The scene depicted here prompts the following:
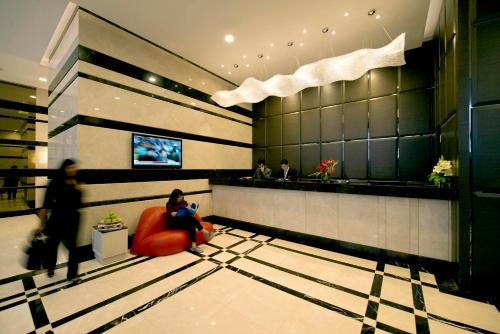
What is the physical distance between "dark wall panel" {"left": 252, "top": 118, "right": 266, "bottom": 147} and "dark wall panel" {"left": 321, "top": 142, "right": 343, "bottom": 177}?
7.20ft

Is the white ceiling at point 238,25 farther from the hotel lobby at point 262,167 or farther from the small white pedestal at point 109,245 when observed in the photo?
the small white pedestal at point 109,245

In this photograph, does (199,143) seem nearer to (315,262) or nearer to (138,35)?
(138,35)

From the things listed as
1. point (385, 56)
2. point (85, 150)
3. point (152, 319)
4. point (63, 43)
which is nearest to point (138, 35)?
point (63, 43)

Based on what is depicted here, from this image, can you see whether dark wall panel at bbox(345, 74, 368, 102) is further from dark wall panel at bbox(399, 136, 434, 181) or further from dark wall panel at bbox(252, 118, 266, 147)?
Answer: dark wall panel at bbox(252, 118, 266, 147)

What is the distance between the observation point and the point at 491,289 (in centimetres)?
238

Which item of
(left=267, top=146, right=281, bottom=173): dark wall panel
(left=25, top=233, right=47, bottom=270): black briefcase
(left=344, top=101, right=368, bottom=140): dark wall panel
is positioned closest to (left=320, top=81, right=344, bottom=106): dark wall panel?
(left=344, top=101, right=368, bottom=140): dark wall panel

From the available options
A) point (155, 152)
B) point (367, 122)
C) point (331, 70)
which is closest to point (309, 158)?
point (367, 122)

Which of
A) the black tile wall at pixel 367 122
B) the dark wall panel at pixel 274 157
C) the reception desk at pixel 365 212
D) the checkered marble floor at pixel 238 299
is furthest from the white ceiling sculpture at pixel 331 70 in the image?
the checkered marble floor at pixel 238 299

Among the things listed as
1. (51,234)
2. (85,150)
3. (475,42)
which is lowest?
(51,234)

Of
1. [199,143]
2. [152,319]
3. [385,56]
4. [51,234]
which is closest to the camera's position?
[152,319]

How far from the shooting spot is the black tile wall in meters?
4.73

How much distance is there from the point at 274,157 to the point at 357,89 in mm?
3132

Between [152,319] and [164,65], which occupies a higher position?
[164,65]

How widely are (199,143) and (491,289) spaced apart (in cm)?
570
